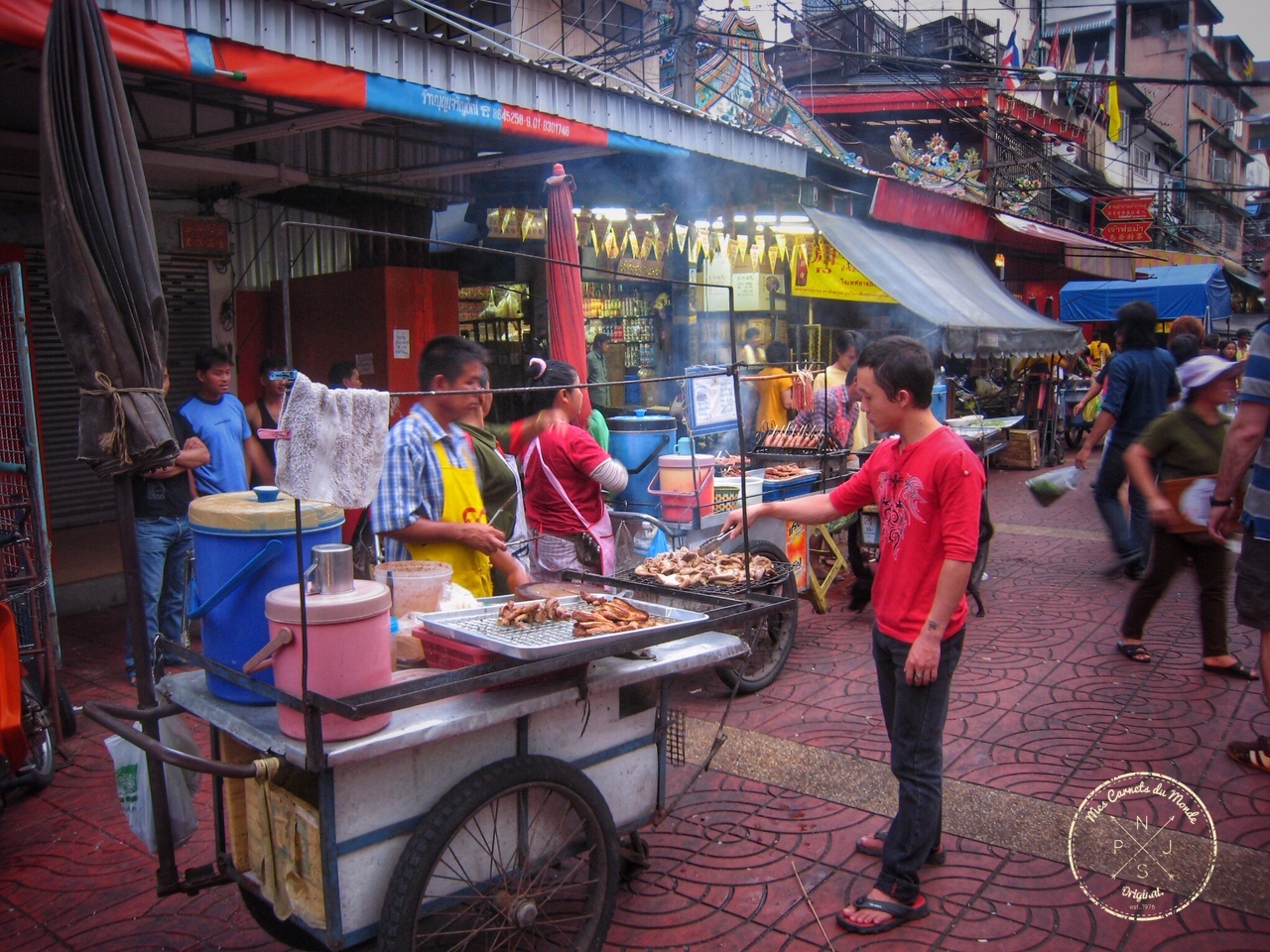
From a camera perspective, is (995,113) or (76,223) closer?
(76,223)

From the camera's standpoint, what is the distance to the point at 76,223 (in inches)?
101

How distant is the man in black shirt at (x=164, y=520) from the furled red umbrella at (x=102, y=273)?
3083 millimetres

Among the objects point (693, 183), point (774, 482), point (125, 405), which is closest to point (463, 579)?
point (125, 405)

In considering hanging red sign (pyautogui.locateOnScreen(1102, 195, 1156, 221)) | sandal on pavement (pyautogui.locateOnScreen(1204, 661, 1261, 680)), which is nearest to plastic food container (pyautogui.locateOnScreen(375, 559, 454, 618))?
sandal on pavement (pyautogui.locateOnScreen(1204, 661, 1261, 680))

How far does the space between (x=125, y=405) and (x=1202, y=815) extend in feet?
14.3

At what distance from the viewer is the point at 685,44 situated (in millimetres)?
11664

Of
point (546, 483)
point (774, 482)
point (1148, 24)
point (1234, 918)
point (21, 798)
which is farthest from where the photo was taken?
point (1148, 24)

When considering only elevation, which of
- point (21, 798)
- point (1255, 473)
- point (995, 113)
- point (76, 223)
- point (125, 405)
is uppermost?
point (995, 113)

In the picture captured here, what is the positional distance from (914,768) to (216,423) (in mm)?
4743

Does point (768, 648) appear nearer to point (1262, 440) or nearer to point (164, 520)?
point (1262, 440)

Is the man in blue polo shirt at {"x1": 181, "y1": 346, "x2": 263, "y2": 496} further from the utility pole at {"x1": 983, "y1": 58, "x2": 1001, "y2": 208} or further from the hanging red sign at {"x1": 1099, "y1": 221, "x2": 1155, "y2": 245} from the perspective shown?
the hanging red sign at {"x1": 1099, "y1": 221, "x2": 1155, "y2": 245}

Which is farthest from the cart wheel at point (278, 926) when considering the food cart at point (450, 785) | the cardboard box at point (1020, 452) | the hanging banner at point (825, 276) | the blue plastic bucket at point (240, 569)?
the cardboard box at point (1020, 452)

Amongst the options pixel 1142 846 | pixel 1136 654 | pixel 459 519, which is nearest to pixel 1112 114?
pixel 1136 654

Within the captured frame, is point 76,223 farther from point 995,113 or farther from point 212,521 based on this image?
point 995,113
